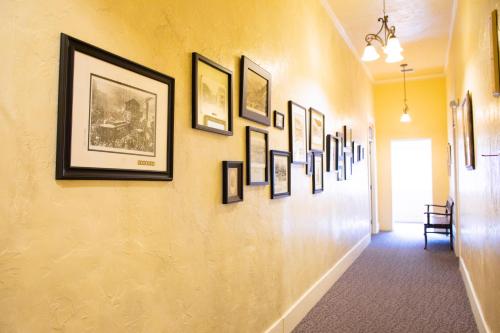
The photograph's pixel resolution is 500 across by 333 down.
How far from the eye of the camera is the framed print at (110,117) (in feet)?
3.92

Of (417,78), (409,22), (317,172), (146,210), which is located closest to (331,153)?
(317,172)

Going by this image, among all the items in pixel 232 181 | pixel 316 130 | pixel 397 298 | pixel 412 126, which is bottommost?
pixel 397 298

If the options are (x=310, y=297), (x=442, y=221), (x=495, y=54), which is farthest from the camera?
(x=442, y=221)

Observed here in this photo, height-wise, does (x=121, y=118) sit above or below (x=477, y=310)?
above

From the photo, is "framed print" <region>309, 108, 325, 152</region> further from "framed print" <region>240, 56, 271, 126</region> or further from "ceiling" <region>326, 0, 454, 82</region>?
"ceiling" <region>326, 0, 454, 82</region>

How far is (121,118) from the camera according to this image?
140 cm

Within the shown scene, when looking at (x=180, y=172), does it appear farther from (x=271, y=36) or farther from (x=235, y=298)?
(x=271, y=36)

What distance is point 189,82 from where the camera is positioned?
5.93 feet

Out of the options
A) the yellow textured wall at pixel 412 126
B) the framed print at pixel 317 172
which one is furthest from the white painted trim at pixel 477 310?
the yellow textured wall at pixel 412 126

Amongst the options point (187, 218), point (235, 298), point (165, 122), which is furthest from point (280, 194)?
point (165, 122)

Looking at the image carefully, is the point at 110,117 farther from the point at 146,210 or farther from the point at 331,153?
the point at 331,153

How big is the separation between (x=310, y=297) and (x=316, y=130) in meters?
1.68

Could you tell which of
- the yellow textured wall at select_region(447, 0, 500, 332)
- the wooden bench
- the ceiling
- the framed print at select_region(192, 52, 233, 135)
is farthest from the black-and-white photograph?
the wooden bench

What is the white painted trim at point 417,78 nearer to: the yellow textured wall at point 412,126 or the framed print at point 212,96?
the yellow textured wall at point 412,126
